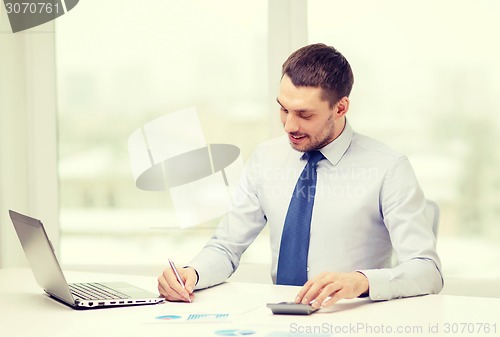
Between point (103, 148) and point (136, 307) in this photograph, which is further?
point (103, 148)

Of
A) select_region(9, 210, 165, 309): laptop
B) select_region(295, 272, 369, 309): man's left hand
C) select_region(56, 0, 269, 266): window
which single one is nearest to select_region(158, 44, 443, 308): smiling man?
select_region(9, 210, 165, 309): laptop

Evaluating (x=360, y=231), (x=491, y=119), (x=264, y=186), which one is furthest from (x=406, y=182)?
(x=491, y=119)

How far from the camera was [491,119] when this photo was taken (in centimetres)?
353

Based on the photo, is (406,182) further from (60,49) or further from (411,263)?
(60,49)

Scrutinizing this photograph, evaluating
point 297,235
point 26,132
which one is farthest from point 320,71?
point 26,132

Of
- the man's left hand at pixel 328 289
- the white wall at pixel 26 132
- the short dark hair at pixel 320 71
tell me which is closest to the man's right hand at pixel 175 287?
the man's left hand at pixel 328 289

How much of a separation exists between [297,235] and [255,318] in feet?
2.28

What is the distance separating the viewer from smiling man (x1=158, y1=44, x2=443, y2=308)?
8.16 ft

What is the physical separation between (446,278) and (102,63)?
1.95 metres

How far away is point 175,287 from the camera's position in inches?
85.2

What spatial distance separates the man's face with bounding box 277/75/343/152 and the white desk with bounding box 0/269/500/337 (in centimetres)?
52

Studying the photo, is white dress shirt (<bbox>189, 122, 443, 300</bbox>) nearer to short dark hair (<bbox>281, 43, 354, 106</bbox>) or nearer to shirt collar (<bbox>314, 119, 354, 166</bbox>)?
shirt collar (<bbox>314, 119, 354, 166</bbox>)

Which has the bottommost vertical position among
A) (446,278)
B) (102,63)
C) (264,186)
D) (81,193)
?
(446,278)

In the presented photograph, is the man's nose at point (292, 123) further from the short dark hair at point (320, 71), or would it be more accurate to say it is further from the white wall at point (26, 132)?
the white wall at point (26, 132)
